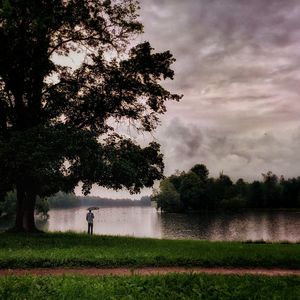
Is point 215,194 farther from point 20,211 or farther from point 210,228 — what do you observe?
point 20,211

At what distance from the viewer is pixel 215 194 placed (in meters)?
151

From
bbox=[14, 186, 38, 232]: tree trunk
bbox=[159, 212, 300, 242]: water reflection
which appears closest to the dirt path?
bbox=[14, 186, 38, 232]: tree trunk

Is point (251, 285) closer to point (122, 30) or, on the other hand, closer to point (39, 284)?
point (39, 284)

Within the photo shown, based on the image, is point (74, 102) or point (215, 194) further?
point (215, 194)

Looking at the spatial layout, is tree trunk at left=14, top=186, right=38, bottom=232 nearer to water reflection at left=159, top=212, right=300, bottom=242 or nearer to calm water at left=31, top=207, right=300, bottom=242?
calm water at left=31, top=207, right=300, bottom=242

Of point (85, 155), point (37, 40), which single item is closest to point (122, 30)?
point (37, 40)

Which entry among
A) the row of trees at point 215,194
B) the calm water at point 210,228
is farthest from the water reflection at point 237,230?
the row of trees at point 215,194

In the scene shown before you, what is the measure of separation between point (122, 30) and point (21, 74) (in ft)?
28.8

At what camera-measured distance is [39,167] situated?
27141 millimetres

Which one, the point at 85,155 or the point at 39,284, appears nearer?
the point at 39,284

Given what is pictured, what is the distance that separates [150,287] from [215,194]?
463 feet

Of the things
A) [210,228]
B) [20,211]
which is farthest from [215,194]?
[20,211]

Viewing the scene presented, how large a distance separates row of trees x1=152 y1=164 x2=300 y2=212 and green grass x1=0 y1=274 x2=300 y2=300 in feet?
439

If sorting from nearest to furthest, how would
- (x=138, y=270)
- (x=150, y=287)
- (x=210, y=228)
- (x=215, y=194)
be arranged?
(x=150, y=287), (x=138, y=270), (x=210, y=228), (x=215, y=194)
